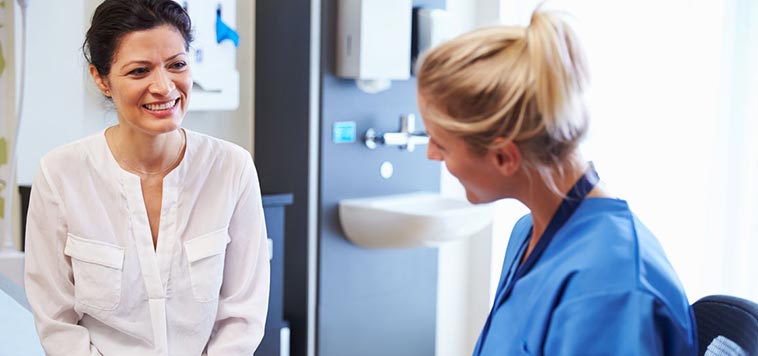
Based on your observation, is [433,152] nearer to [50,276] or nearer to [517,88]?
[517,88]

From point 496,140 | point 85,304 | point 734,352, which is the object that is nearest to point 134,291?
point 85,304

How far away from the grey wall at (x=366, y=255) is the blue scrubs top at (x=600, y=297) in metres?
1.96

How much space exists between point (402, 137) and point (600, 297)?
2.23 m

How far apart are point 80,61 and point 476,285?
1.84 meters

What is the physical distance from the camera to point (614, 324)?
42.3 inches

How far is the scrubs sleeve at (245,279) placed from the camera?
181 centimetres

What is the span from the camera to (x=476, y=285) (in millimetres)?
3730

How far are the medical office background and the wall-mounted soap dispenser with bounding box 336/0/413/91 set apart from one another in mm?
153

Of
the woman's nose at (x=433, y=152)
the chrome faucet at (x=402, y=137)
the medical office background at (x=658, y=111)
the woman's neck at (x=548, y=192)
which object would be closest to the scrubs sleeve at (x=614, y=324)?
the woman's neck at (x=548, y=192)

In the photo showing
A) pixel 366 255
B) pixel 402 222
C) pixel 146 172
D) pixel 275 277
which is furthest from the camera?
pixel 366 255

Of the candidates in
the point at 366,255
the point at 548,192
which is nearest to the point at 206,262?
the point at 548,192

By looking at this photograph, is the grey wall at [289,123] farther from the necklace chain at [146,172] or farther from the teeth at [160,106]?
the teeth at [160,106]

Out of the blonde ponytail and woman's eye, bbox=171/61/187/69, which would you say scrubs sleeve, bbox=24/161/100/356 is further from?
the blonde ponytail

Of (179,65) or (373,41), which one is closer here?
(179,65)
